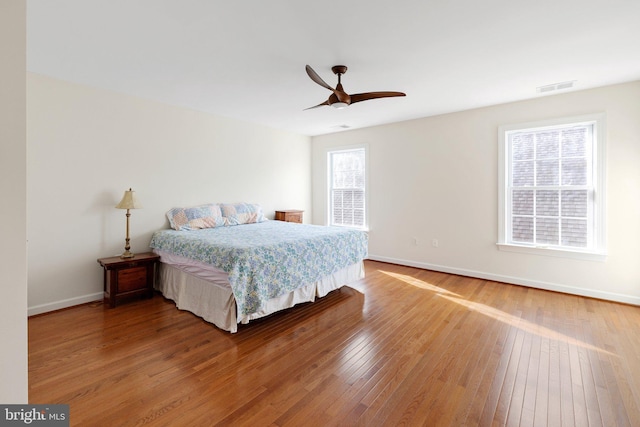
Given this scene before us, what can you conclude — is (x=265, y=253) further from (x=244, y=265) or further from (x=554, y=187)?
(x=554, y=187)

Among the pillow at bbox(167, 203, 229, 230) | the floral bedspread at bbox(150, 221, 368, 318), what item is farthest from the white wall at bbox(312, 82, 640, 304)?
the pillow at bbox(167, 203, 229, 230)

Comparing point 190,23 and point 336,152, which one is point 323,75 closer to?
point 190,23

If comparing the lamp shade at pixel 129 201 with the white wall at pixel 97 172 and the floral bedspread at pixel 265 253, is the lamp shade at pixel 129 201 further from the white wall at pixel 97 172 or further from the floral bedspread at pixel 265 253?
the floral bedspread at pixel 265 253

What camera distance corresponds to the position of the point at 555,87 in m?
3.38

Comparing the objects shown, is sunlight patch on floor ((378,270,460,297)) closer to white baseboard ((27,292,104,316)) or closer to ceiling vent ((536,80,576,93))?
ceiling vent ((536,80,576,93))

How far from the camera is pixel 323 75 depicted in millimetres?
3012

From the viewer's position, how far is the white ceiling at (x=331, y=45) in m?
1.98

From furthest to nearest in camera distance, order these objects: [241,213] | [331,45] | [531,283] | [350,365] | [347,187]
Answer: [347,187] → [241,213] → [531,283] → [331,45] → [350,365]

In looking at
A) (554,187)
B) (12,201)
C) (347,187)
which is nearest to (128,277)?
(12,201)

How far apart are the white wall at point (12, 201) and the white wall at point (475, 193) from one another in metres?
4.69

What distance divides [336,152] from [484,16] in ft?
13.2

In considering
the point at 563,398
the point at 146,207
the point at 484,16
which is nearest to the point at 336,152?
the point at 146,207

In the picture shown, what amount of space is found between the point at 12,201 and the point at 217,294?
6.50ft

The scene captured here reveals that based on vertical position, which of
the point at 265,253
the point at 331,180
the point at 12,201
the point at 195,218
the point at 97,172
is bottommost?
the point at 265,253
